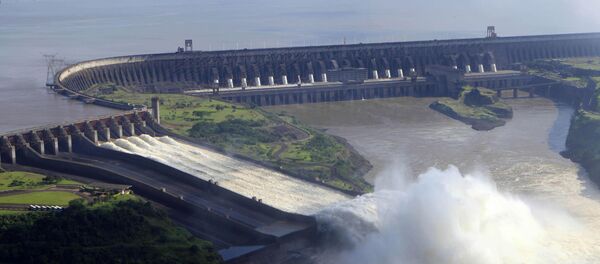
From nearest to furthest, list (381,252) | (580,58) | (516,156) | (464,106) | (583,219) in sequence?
(381,252)
(583,219)
(516,156)
(464,106)
(580,58)

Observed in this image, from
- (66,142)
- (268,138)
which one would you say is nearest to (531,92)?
(268,138)

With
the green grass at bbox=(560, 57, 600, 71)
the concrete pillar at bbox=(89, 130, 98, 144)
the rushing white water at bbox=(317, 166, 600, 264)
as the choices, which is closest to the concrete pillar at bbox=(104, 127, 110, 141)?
the concrete pillar at bbox=(89, 130, 98, 144)

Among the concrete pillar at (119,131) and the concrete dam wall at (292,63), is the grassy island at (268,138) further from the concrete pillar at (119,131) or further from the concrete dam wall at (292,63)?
the concrete dam wall at (292,63)

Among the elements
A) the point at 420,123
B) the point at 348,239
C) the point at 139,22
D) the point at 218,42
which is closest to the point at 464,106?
the point at 420,123

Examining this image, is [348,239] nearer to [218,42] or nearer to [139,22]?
[218,42]

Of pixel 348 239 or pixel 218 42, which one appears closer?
pixel 348 239

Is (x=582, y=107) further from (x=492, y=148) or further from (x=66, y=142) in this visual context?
(x=66, y=142)
